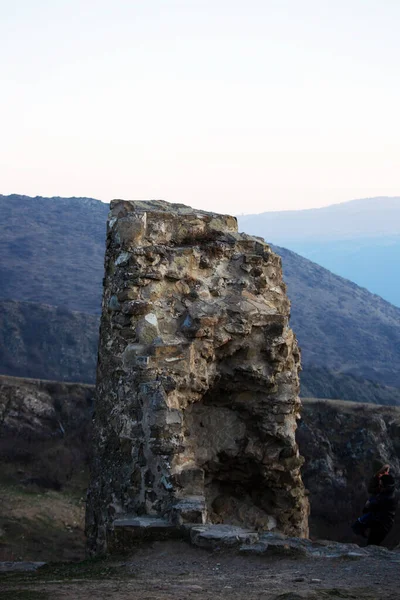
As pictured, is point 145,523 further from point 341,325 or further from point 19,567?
point 341,325

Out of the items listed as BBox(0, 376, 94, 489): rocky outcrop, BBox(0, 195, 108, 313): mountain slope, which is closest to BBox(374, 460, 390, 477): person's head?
BBox(0, 376, 94, 489): rocky outcrop

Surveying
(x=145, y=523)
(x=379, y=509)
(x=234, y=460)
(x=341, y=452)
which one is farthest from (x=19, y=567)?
(x=341, y=452)

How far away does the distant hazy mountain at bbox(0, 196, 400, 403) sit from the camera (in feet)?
166

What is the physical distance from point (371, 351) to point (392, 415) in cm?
4206

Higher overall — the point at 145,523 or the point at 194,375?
the point at 194,375

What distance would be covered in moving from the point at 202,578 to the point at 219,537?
0.76 metres

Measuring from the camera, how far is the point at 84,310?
62.7 m

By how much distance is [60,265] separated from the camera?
247ft

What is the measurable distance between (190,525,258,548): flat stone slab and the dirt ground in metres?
0.07

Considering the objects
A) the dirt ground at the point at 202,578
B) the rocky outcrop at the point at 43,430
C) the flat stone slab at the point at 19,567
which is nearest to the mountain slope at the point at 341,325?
the rocky outcrop at the point at 43,430

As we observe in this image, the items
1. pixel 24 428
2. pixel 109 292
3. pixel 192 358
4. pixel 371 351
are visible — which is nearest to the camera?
pixel 192 358

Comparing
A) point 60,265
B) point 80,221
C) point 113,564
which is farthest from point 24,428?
point 80,221

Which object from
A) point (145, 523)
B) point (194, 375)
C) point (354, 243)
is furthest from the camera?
point (354, 243)

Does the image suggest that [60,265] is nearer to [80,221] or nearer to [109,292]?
[80,221]
